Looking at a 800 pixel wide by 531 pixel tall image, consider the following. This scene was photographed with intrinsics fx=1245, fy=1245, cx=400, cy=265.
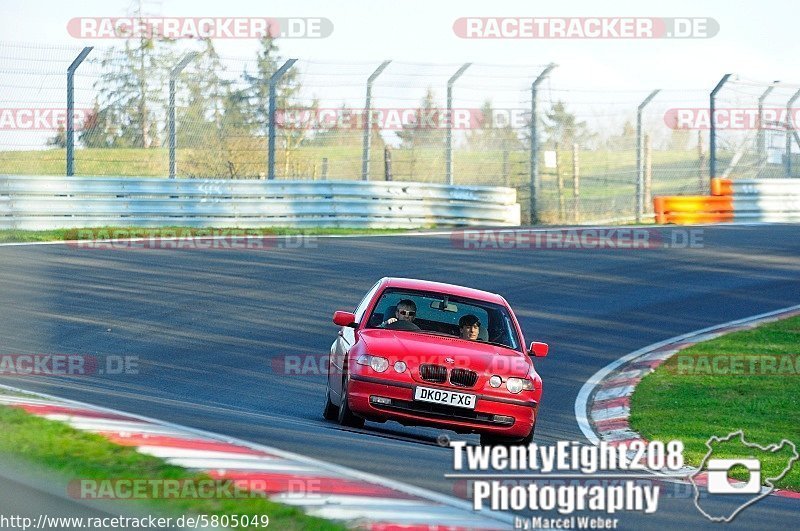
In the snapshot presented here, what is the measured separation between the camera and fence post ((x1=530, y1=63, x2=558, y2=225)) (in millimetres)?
25203

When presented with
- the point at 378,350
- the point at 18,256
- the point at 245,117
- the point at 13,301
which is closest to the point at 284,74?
the point at 245,117

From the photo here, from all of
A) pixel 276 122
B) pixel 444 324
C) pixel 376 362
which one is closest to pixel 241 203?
pixel 276 122

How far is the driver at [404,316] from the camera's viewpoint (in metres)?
10.3

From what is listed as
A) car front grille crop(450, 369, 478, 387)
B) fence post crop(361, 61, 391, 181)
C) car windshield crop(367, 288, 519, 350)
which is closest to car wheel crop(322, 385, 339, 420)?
car windshield crop(367, 288, 519, 350)

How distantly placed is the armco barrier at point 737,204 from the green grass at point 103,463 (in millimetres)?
20733

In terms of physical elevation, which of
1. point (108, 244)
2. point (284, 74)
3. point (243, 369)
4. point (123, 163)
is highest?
point (284, 74)

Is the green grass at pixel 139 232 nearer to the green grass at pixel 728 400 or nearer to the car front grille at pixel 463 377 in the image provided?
the green grass at pixel 728 400

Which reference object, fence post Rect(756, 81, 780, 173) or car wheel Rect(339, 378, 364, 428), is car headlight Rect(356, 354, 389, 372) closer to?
car wheel Rect(339, 378, 364, 428)

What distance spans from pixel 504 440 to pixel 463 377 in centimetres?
61

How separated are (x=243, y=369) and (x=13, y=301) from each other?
3937 mm

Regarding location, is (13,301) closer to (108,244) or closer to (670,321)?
(108,244)

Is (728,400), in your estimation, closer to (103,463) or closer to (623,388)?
(623,388)

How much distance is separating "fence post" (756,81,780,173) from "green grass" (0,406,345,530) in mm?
24280

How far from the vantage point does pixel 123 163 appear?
2197cm
